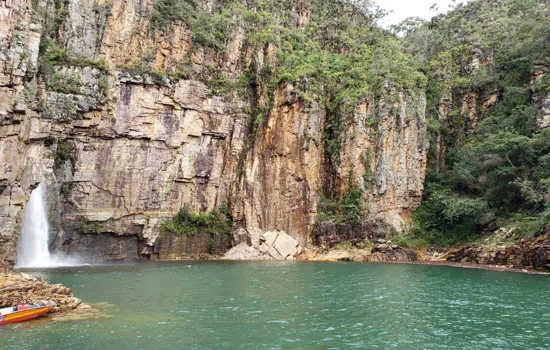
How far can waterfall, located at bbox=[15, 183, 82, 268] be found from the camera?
27.8 metres

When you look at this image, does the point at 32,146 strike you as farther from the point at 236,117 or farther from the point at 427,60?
the point at 427,60

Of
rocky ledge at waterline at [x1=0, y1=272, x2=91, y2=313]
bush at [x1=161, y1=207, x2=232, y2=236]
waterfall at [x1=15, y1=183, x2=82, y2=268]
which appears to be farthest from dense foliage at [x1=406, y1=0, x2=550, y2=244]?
waterfall at [x1=15, y1=183, x2=82, y2=268]

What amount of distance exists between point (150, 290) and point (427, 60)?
43464 millimetres

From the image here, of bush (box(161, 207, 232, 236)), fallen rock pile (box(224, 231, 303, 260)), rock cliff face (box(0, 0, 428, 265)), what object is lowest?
fallen rock pile (box(224, 231, 303, 260))

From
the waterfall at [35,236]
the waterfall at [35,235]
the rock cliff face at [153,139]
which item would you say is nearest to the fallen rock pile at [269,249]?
the rock cliff face at [153,139]

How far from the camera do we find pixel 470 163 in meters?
36.8

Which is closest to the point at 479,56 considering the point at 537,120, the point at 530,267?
the point at 537,120

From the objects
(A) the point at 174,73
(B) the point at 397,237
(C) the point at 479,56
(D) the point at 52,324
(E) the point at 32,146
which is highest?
(C) the point at 479,56

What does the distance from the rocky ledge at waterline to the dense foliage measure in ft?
88.8

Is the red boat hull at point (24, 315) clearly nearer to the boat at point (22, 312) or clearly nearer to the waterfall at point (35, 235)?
the boat at point (22, 312)

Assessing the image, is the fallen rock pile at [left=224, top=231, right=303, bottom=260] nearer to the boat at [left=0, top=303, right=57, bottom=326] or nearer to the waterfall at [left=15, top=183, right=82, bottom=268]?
the waterfall at [left=15, top=183, right=82, bottom=268]

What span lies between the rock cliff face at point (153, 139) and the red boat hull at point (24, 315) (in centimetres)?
1361

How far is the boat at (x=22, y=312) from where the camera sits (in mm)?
13148

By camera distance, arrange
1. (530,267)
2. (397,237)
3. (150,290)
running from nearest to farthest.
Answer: (150,290) → (530,267) → (397,237)
